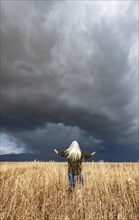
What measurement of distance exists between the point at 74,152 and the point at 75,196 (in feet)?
4.78

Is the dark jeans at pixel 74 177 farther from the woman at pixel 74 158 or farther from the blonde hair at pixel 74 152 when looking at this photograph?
the blonde hair at pixel 74 152

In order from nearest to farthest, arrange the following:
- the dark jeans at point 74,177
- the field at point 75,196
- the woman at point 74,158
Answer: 1. the field at point 75,196
2. the dark jeans at point 74,177
3. the woman at point 74,158

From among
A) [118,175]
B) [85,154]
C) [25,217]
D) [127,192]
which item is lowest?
[25,217]

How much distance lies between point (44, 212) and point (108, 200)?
163 cm

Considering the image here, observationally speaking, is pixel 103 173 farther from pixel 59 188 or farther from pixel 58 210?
pixel 58 210

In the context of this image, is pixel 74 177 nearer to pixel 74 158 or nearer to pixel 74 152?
pixel 74 158

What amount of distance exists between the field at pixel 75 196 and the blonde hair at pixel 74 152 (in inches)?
16.1

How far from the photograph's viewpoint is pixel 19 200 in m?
6.52

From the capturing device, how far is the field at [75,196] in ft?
19.8

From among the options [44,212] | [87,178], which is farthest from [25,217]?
[87,178]

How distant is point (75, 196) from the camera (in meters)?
6.61

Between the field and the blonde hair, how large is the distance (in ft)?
1.34

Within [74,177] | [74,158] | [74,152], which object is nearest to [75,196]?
[74,177]

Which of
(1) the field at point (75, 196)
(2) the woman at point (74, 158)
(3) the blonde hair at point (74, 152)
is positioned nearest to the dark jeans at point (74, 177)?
(2) the woman at point (74, 158)
